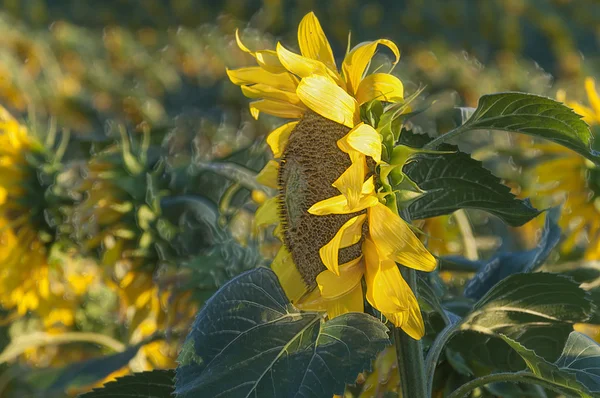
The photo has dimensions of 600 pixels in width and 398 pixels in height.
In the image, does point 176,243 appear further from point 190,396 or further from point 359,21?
point 359,21

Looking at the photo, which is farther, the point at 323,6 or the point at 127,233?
the point at 323,6

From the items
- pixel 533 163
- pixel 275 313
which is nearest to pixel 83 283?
pixel 533 163

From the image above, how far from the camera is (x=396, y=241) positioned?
0.40m

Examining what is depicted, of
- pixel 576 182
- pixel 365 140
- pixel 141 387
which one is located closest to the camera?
pixel 365 140

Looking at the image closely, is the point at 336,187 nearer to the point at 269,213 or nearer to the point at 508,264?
the point at 269,213

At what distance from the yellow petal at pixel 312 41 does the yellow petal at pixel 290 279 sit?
0.36 ft

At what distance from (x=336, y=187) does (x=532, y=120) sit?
110mm

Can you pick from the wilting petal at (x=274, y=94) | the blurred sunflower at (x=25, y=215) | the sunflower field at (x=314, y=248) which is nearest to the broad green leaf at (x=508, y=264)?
the sunflower field at (x=314, y=248)

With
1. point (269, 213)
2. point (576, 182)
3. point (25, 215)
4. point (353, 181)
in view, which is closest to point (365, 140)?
point (353, 181)

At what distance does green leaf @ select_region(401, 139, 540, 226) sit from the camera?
467 mm

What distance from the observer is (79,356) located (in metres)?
1.05

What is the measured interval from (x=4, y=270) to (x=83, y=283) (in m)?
0.15

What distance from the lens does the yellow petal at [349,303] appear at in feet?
1.45

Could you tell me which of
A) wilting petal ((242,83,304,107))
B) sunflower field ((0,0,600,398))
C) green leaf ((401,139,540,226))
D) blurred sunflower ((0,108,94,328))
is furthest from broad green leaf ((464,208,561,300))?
blurred sunflower ((0,108,94,328))
